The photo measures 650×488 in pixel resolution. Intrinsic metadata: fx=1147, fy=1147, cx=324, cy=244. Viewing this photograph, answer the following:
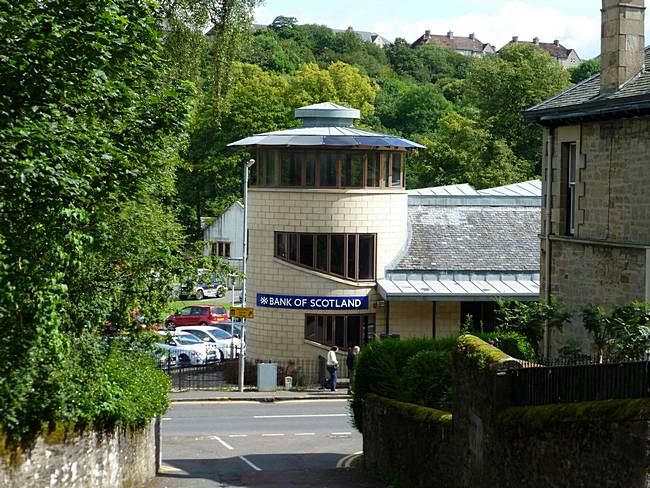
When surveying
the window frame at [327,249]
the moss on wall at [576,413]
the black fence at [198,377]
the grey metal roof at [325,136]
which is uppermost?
the grey metal roof at [325,136]

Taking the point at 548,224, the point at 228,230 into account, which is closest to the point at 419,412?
the point at 548,224

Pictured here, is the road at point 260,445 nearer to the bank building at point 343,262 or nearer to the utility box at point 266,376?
the utility box at point 266,376

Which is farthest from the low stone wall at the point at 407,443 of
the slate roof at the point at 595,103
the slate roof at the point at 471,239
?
the slate roof at the point at 471,239

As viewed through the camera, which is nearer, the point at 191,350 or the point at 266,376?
the point at 266,376

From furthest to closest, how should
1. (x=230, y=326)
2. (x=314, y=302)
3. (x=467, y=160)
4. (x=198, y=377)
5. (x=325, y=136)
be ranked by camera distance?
(x=467, y=160)
(x=230, y=326)
(x=198, y=377)
(x=314, y=302)
(x=325, y=136)

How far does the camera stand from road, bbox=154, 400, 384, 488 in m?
24.1

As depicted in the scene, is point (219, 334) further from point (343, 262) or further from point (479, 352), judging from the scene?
point (479, 352)

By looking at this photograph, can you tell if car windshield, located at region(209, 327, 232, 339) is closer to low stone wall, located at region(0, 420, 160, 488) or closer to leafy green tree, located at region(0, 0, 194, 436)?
low stone wall, located at region(0, 420, 160, 488)

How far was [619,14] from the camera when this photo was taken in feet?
76.8

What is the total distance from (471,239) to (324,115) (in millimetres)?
7246

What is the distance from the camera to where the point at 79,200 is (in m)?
15.9

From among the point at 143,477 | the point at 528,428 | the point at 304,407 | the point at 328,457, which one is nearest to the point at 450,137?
the point at 304,407

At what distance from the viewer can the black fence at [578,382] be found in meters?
13.3

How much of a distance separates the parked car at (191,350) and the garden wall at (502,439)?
2083 centimetres
